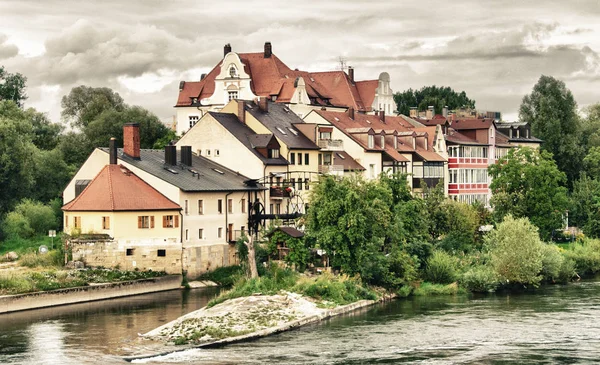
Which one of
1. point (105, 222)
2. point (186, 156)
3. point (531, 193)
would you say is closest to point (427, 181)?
point (531, 193)

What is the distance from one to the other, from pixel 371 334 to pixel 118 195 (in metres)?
23.3

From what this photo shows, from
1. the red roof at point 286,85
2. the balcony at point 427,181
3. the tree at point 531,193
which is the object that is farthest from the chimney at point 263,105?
the tree at point 531,193

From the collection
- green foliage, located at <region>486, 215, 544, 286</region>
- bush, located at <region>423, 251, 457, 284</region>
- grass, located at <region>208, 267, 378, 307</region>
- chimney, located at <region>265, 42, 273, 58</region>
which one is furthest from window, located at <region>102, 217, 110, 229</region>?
chimney, located at <region>265, 42, 273, 58</region>

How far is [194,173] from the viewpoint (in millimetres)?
75875

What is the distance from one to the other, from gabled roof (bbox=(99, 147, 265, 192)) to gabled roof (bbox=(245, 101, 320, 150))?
5746mm

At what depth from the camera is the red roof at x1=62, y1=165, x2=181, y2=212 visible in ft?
229

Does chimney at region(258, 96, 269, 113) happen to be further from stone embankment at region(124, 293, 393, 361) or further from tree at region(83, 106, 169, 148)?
stone embankment at region(124, 293, 393, 361)

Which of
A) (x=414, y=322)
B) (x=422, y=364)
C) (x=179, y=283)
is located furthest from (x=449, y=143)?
(x=422, y=364)

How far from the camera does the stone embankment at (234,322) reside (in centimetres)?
4953

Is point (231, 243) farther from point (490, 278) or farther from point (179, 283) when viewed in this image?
point (490, 278)

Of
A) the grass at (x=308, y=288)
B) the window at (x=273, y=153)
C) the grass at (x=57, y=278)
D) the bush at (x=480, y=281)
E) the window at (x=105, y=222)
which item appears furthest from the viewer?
the window at (x=273, y=153)

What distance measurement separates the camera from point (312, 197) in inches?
2798

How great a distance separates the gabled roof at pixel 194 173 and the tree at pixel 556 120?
55.3 metres

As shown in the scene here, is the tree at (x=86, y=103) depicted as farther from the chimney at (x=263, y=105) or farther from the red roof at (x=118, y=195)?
the red roof at (x=118, y=195)
